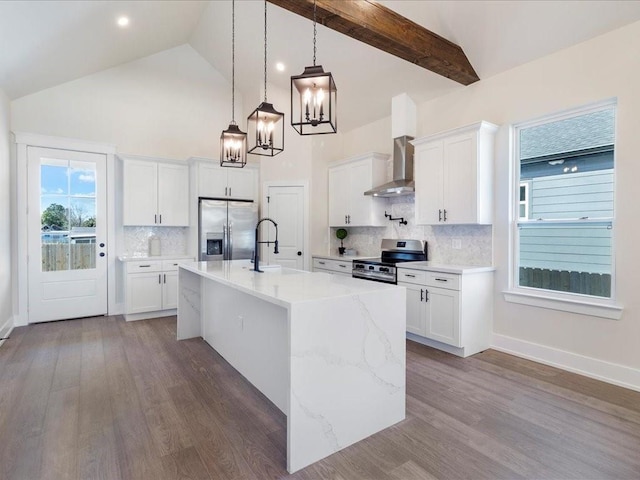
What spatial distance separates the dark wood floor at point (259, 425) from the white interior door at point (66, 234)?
1.49 meters

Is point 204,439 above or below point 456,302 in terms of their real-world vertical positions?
below

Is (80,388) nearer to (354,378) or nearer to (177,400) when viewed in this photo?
(177,400)

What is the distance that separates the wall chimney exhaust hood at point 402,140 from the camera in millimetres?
4488

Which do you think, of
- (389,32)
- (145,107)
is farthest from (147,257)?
(389,32)

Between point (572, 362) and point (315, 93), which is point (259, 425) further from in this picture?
point (572, 362)

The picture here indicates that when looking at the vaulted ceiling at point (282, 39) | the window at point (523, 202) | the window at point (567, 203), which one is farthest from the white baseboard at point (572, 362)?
the vaulted ceiling at point (282, 39)

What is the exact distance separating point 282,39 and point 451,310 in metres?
4.12

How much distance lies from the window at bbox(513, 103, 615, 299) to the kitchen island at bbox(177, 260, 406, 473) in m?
2.06

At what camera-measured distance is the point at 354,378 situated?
6.73 ft

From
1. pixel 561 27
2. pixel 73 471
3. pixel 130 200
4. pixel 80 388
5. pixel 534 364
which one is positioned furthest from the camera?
pixel 130 200

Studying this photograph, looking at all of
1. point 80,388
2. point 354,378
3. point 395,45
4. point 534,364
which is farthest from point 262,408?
point 395,45

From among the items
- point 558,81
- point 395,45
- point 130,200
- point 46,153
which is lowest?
point 130,200

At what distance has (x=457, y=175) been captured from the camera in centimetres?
374

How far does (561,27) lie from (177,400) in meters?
4.53
